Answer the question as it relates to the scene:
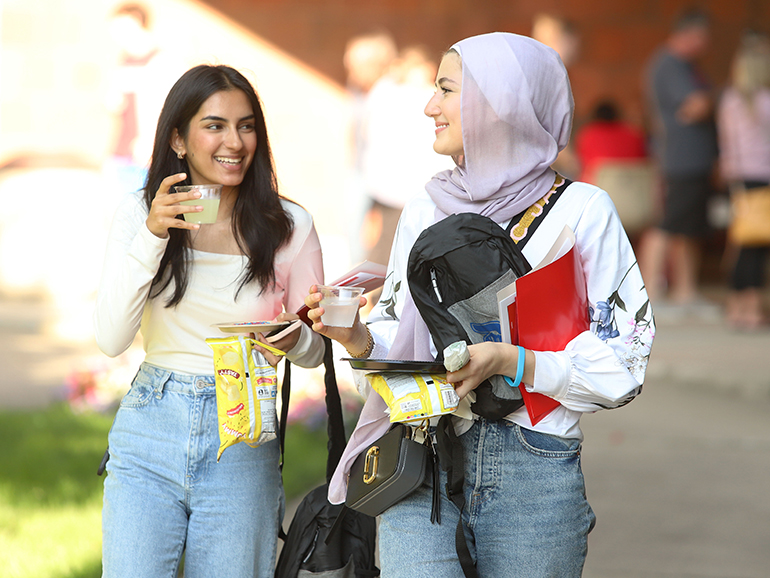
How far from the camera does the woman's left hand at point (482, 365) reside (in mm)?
2111

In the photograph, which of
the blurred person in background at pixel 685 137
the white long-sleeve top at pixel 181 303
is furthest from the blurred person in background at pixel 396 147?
the white long-sleeve top at pixel 181 303

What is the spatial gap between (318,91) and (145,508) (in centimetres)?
850

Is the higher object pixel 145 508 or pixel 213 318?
pixel 213 318

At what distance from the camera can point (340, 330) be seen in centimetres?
230

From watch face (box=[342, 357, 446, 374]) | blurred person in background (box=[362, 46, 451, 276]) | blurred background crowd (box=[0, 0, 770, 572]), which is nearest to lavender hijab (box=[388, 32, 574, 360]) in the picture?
watch face (box=[342, 357, 446, 374])

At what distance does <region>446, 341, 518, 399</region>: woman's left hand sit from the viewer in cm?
211

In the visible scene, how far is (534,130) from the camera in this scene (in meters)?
2.30

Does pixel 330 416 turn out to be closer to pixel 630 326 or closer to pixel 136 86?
pixel 630 326

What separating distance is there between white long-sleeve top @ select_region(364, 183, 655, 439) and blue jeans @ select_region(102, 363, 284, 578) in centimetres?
80

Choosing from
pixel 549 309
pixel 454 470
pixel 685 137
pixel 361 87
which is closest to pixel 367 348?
pixel 454 470

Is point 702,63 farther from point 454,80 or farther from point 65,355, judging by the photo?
point 454,80

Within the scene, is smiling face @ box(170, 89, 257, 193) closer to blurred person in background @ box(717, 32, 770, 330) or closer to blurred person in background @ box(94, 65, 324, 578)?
blurred person in background @ box(94, 65, 324, 578)

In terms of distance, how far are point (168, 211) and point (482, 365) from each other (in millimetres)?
919

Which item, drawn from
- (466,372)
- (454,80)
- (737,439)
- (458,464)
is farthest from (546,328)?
(737,439)
